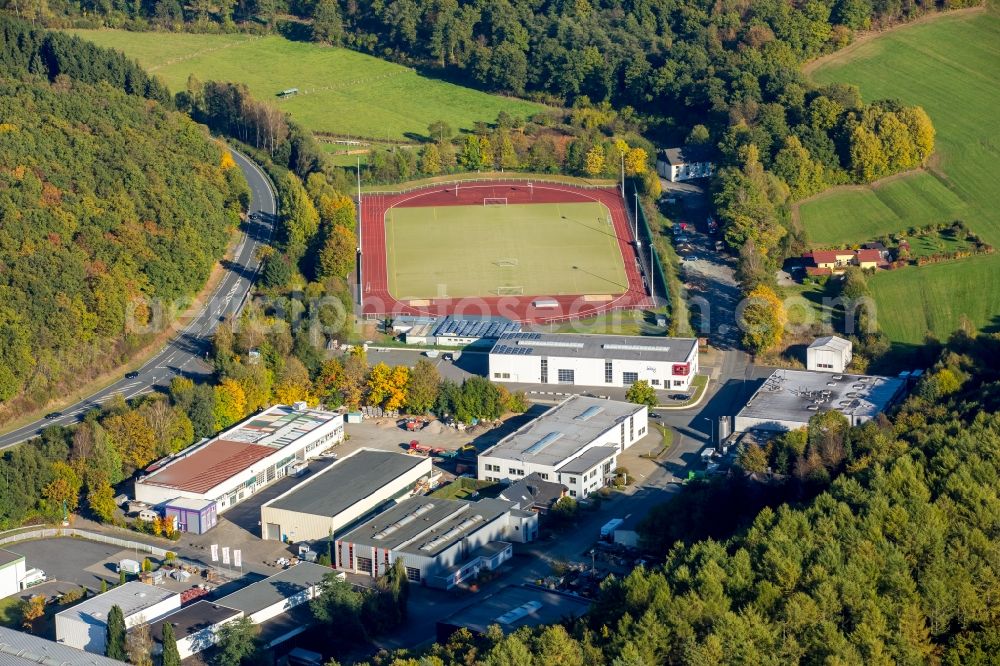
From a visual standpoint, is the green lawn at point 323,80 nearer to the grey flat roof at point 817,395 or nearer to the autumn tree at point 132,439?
the grey flat roof at point 817,395

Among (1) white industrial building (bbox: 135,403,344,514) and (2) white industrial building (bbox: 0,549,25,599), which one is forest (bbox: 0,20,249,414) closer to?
(1) white industrial building (bbox: 135,403,344,514)

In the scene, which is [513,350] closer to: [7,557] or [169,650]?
[7,557]

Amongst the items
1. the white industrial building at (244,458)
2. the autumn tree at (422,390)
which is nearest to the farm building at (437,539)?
the white industrial building at (244,458)

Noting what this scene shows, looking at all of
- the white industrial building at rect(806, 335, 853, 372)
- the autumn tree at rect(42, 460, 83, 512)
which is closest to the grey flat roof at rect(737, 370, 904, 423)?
the white industrial building at rect(806, 335, 853, 372)

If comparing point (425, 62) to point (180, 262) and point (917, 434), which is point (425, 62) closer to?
point (180, 262)

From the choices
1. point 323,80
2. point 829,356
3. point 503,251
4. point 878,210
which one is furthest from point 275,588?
→ point 323,80

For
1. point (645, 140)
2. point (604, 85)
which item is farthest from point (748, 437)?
point (604, 85)
